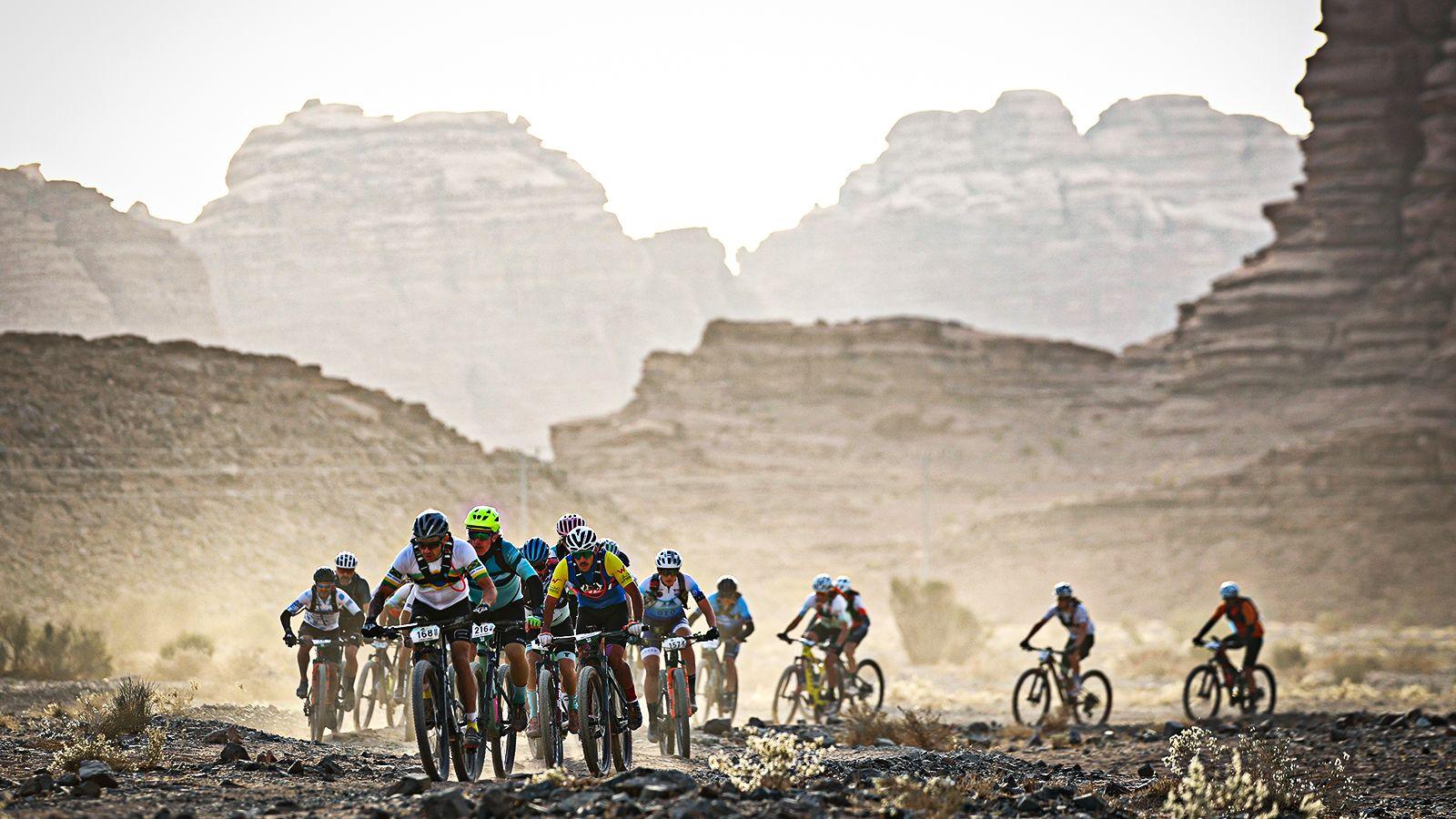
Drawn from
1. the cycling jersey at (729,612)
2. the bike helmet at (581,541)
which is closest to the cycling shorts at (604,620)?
the bike helmet at (581,541)

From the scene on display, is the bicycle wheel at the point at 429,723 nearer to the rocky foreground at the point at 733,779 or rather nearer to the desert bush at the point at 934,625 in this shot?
the rocky foreground at the point at 733,779

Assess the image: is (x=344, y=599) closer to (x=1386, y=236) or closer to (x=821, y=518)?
(x=821, y=518)

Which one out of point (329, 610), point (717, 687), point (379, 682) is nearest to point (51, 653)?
point (379, 682)

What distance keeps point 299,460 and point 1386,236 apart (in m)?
64.5

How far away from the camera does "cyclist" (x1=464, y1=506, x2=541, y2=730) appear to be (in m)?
13.0

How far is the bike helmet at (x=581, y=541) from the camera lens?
13250mm

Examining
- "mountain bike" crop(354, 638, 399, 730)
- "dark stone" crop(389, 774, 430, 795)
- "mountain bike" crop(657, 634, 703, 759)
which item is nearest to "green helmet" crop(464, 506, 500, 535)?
"dark stone" crop(389, 774, 430, 795)

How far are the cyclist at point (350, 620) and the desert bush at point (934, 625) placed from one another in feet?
102

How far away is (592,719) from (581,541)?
1.49 meters

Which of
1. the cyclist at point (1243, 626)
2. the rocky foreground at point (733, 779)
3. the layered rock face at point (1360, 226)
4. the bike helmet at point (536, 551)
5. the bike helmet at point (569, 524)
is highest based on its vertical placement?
the layered rock face at point (1360, 226)

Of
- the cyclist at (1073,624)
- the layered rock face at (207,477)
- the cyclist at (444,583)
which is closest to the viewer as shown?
the cyclist at (444,583)

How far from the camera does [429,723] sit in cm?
1195

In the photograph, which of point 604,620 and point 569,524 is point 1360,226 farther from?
point 604,620

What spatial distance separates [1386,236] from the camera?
89250 millimetres
